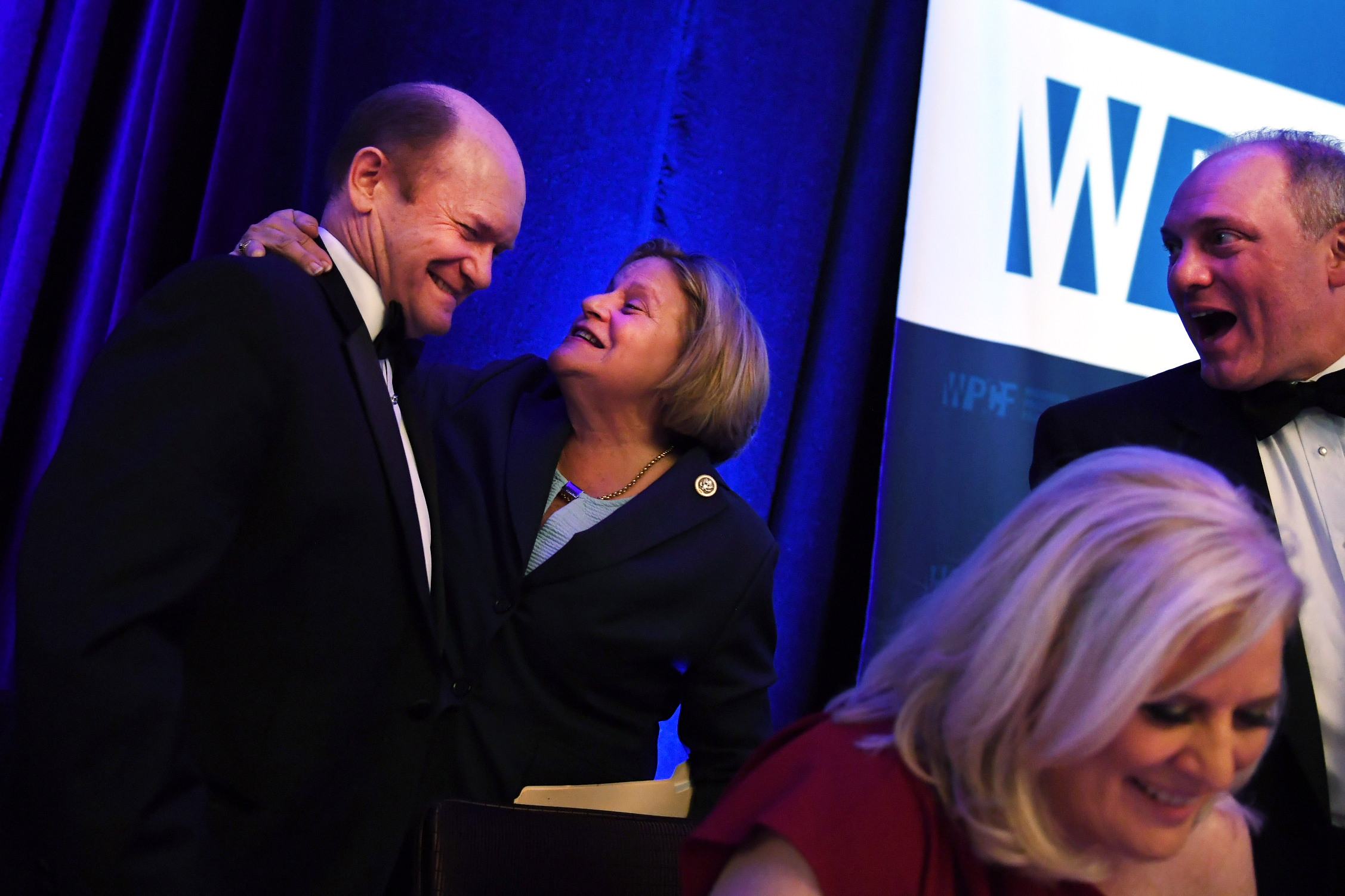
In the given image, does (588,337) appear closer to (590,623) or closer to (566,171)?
(590,623)

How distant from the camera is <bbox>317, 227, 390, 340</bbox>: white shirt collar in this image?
1.67 meters

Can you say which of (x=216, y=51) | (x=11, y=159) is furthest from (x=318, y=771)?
(x=216, y=51)

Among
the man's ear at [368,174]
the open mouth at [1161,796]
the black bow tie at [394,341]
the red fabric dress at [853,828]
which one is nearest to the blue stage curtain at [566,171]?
the man's ear at [368,174]

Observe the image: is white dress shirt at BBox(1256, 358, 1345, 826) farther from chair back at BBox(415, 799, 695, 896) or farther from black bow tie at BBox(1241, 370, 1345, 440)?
chair back at BBox(415, 799, 695, 896)

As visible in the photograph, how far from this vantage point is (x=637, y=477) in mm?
2119

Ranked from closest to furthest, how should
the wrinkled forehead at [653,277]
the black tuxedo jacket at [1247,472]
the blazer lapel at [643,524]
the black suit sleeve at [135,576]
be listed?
the black suit sleeve at [135,576] → the black tuxedo jacket at [1247,472] → the blazer lapel at [643,524] → the wrinkled forehead at [653,277]

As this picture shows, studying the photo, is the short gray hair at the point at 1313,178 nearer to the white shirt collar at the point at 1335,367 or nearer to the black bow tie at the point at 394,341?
the white shirt collar at the point at 1335,367

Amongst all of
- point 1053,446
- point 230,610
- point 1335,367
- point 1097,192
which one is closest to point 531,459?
point 230,610

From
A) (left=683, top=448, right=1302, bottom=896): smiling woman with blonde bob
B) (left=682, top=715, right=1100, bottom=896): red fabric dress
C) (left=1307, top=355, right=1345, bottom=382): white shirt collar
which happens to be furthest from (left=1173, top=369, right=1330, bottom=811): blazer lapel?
(left=682, top=715, right=1100, bottom=896): red fabric dress

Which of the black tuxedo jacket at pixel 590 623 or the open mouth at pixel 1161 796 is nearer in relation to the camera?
the open mouth at pixel 1161 796

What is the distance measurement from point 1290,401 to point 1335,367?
0.23m

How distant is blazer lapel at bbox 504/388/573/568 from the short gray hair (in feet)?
4.75

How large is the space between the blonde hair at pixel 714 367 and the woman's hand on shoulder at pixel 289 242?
73 centimetres

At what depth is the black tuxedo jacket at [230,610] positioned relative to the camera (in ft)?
3.87
